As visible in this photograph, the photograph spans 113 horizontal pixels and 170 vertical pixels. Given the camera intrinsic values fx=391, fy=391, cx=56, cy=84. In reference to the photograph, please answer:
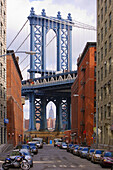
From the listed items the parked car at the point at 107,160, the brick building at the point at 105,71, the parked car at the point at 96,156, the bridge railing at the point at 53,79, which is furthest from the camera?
the bridge railing at the point at 53,79

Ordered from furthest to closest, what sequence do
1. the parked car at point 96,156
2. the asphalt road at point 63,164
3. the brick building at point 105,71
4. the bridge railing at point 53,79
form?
the bridge railing at point 53,79 < the brick building at point 105,71 < the parked car at point 96,156 < the asphalt road at point 63,164

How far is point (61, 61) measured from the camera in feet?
602

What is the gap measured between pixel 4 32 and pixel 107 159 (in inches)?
1481

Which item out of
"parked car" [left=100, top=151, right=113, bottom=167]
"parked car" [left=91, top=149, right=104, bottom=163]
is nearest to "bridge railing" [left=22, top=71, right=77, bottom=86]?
"parked car" [left=91, top=149, right=104, bottom=163]

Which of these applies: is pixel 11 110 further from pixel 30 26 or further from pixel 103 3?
pixel 30 26

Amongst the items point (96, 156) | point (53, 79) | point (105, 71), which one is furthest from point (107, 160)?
point (53, 79)

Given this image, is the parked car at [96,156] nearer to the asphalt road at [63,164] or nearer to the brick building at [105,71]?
the asphalt road at [63,164]

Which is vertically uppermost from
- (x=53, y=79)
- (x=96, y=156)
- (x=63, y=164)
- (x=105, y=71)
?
(x=53, y=79)

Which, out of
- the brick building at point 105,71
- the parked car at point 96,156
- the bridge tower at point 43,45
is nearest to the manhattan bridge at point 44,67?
the bridge tower at point 43,45

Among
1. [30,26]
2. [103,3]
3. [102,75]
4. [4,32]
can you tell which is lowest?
[102,75]

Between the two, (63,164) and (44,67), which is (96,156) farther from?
(44,67)

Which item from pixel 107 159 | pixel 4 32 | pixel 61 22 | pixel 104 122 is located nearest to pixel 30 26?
pixel 61 22

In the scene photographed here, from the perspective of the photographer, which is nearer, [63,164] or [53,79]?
[63,164]

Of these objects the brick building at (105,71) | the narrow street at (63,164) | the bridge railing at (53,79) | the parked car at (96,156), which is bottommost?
the narrow street at (63,164)
